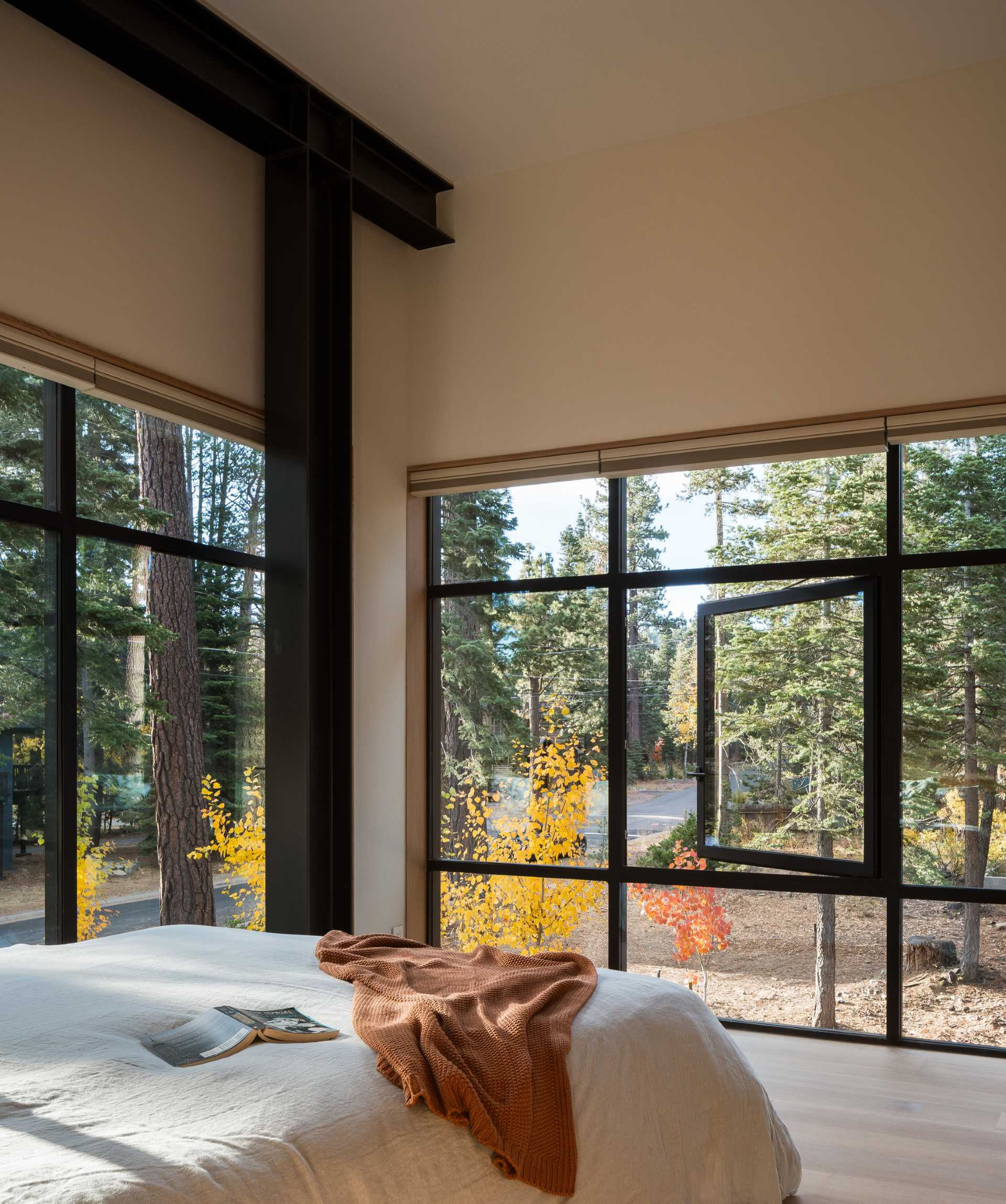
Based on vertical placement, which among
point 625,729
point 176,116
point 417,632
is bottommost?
point 625,729

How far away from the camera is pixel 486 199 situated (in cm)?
496

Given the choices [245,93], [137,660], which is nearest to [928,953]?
[137,660]

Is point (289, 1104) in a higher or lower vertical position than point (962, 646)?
lower

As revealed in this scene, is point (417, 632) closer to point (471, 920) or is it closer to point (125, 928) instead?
point (471, 920)

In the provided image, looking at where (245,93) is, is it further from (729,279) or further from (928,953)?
(928,953)

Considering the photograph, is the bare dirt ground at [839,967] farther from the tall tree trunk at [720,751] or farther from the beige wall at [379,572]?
the beige wall at [379,572]

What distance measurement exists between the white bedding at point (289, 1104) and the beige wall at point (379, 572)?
1.69m

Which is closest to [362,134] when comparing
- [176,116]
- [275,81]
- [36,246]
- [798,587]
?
[275,81]

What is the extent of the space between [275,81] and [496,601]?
2.33 m

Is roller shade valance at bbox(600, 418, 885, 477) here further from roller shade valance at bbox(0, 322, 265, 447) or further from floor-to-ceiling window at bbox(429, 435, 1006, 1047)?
roller shade valance at bbox(0, 322, 265, 447)

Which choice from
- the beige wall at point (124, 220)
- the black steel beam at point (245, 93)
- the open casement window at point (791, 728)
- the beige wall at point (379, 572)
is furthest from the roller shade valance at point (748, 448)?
the beige wall at point (124, 220)

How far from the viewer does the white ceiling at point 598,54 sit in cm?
369

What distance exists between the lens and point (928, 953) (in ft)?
13.2

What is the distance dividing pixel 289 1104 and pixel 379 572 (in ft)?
10.3
